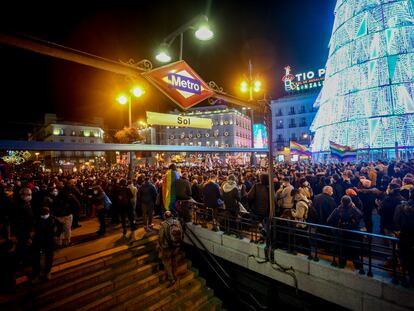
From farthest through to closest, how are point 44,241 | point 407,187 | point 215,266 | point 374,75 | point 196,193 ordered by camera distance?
point 374,75 → point 196,193 → point 215,266 → point 407,187 → point 44,241

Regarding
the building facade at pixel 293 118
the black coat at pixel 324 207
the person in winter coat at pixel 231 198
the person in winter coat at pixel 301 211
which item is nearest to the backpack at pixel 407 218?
the black coat at pixel 324 207

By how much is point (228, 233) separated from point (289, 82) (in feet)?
208

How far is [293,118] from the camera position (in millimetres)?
66812


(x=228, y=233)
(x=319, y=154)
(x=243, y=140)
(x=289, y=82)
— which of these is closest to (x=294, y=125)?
(x=289, y=82)

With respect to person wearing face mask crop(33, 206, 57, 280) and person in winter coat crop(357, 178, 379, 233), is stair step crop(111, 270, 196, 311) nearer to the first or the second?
person wearing face mask crop(33, 206, 57, 280)

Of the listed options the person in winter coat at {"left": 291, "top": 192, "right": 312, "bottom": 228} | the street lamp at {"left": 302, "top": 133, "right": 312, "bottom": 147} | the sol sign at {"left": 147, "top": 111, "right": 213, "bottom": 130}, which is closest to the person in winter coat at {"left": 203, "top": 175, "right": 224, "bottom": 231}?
the person in winter coat at {"left": 291, "top": 192, "right": 312, "bottom": 228}

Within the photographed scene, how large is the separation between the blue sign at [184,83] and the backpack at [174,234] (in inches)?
164

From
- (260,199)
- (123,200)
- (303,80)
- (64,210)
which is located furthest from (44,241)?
(303,80)

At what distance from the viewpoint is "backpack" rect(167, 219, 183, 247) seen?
23.3 feet

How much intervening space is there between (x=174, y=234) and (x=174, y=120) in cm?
364

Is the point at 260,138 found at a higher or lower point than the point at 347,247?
higher

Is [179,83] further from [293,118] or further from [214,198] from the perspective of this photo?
[293,118]

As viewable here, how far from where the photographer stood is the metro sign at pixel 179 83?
177 inches

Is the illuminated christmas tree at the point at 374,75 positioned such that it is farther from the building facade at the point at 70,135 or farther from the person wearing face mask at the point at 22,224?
the building facade at the point at 70,135
